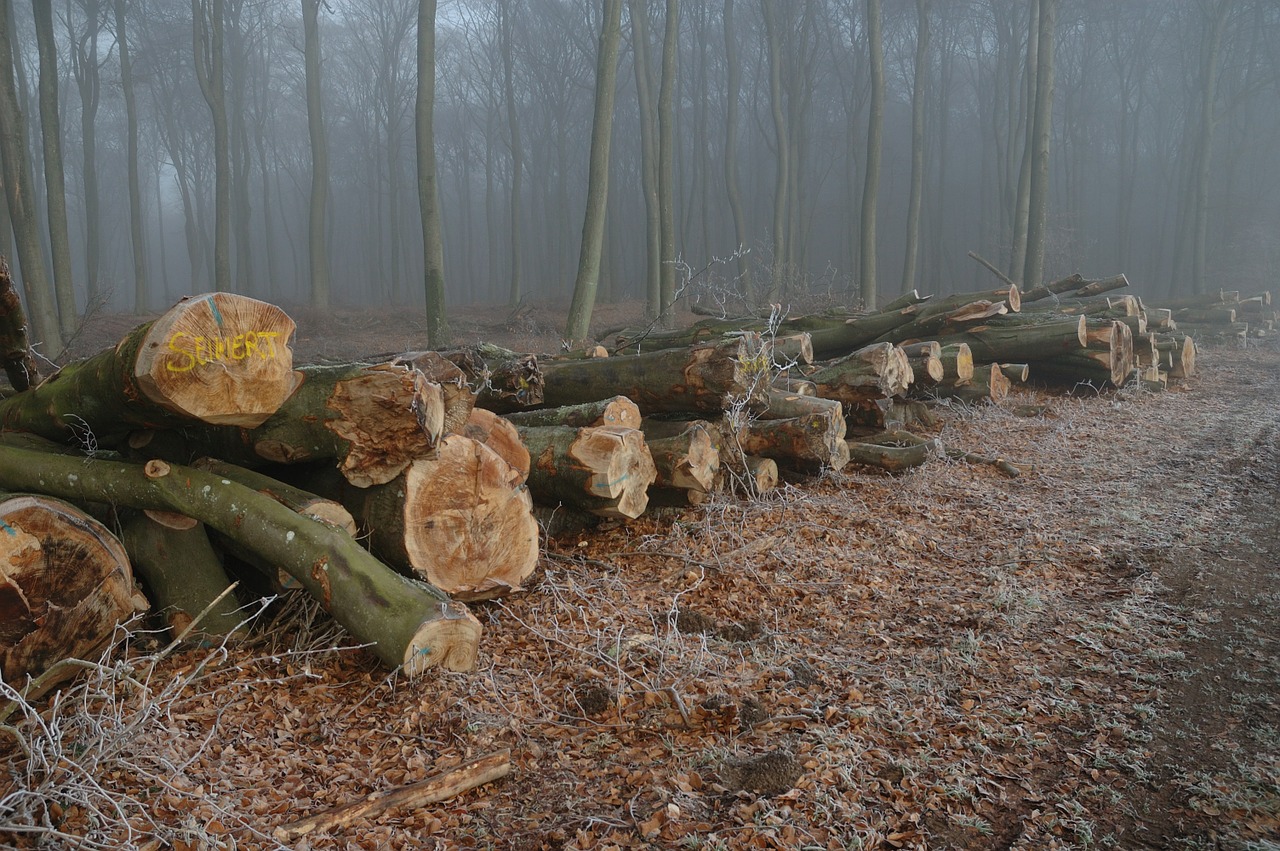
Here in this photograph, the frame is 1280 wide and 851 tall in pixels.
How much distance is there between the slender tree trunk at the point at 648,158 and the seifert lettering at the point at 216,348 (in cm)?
1253

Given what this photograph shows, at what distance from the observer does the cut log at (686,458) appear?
5.64 metres

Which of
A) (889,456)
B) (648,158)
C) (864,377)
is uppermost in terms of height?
(648,158)

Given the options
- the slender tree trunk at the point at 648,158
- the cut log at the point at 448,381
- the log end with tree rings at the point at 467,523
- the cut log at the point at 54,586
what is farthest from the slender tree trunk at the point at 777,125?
the cut log at the point at 54,586

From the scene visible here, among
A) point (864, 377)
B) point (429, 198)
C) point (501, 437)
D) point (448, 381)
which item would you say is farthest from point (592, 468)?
point (429, 198)

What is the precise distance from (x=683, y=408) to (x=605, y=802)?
382cm

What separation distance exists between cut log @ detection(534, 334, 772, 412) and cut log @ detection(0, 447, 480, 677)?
2.87m

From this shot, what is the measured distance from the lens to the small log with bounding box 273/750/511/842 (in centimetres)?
253

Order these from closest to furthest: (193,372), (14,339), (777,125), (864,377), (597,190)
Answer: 1. (193,372)
2. (14,339)
3. (864,377)
4. (597,190)
5. (777,125)

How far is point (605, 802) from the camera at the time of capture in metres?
2.73

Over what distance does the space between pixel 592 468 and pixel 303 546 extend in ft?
6.47

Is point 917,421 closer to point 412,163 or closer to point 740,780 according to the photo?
point 740,780

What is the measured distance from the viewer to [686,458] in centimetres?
561

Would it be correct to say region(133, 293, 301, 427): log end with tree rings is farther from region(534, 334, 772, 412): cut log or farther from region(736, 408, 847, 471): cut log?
region(736, 408, 847, 471): cut log

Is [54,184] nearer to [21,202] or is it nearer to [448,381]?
[21,202]
